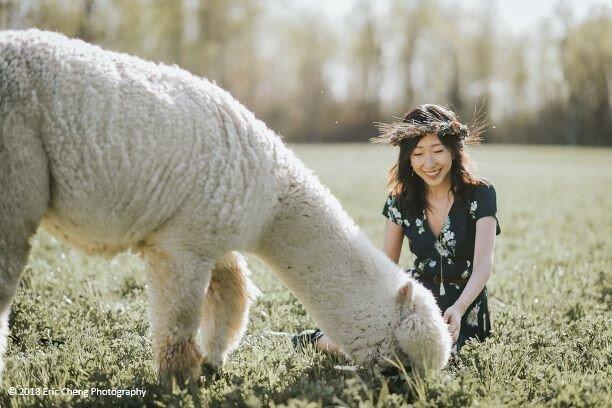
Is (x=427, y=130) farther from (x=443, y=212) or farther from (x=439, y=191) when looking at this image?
(x=443, y=212)

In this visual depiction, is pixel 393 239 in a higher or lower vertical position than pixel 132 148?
lower

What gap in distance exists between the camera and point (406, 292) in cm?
332

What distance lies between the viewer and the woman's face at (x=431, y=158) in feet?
13.7

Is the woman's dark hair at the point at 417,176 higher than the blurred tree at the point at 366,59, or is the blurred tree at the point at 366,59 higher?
the blurred tree at the point at 366,59

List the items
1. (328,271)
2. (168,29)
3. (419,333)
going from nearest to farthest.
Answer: (419,333) → (328,271) → (168,29)

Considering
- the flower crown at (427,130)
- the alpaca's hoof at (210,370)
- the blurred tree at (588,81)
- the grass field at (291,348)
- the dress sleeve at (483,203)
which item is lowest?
the alpaca's hoof at (210,370)

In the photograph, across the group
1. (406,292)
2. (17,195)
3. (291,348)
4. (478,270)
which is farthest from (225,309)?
(478,270)

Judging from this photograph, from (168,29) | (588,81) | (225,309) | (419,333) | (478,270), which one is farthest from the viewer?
(588,81)

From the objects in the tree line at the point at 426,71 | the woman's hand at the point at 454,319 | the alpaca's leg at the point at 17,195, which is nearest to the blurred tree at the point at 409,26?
the tree line at the point at 426,71

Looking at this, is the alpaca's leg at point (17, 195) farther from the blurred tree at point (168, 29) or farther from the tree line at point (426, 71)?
the tree line at point (426, 71)

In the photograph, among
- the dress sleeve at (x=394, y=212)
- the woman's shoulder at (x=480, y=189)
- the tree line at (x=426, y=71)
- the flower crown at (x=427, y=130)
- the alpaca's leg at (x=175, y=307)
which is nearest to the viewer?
the alpaca's leg at (x=175, y=307)

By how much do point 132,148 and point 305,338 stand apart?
6.05 ft

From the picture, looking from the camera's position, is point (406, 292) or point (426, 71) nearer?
point (406, 292)

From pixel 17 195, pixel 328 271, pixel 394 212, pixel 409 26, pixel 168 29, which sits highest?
pixel 409 26
